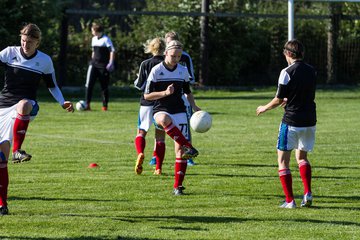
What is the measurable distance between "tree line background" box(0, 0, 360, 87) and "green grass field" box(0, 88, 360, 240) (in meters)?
9.24

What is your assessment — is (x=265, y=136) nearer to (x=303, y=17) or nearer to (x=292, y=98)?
(x=292, y=98)

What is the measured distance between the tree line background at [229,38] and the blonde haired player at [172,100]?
16990mm

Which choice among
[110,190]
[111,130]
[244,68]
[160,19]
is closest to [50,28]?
[160,19]

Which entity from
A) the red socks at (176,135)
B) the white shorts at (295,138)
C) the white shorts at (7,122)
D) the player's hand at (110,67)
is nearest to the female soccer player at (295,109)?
the white shorts at (295,138)

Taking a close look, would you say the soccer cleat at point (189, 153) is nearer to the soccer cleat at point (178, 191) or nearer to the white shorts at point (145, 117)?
the soccer cleat at point (178, 191)

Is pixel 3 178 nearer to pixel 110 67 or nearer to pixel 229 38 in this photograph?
pixel 110 67

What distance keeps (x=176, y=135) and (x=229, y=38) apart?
19.1 metres

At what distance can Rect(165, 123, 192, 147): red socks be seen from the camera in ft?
35.7

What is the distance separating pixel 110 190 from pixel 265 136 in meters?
6.66

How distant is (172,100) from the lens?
11141 mm

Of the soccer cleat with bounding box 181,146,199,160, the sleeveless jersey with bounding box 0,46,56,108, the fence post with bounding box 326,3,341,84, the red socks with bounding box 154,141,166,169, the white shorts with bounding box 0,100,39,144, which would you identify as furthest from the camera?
the fence post with bounding box 326,3,341,84

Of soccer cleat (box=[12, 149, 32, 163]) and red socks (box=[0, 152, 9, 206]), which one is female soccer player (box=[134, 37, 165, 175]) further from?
red socks (box=[0, 152, 9, 206])

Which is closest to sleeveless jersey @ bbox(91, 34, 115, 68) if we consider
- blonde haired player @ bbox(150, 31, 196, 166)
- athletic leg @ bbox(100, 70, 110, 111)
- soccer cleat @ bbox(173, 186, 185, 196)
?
athletic leg @ bbox(100, 70, 110, 111)

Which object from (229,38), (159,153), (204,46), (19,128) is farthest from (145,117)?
(229,38)
